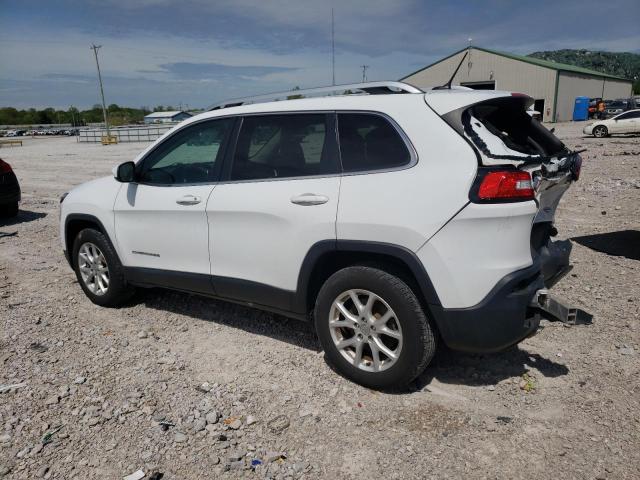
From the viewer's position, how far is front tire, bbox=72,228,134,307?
15.3 feet

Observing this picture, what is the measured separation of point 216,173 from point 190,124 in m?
0.58

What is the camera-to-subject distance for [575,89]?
50.8m

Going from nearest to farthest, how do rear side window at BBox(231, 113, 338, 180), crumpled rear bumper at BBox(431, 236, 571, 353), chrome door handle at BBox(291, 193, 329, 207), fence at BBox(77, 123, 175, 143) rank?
1. crumpled rear bumper at BBox(431, 236, 571, 353)
2. chrome door handle at BBox(291, 193, 329, 207)
3. rear side window at BBox(231, 113, 338, 180)
4. fence at BBox(77, 123, 175, 143)

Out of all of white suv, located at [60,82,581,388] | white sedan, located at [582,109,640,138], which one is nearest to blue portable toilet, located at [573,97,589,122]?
white sedan, located at [582,109,640,138]

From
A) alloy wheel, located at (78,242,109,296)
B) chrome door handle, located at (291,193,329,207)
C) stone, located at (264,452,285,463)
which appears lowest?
stone, located at (264,452,285,463)

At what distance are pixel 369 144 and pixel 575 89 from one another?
184ft

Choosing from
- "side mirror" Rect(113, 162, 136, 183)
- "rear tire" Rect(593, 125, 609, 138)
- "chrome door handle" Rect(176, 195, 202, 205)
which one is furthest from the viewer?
"rear tire" Rect(593, 125, 609, 138)

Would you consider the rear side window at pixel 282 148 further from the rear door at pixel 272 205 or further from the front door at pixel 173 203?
the front door at pixel 173 203

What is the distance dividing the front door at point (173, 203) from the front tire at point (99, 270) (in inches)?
7.8

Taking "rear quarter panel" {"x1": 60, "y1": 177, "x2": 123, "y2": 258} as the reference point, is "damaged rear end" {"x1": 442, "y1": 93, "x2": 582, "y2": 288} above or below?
above

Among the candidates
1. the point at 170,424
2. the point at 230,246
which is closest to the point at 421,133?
the point at 230,246

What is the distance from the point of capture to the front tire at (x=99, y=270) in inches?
183

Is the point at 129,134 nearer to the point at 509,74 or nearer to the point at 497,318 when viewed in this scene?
the point at 509,74

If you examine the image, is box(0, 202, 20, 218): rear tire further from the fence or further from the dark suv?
the fence
